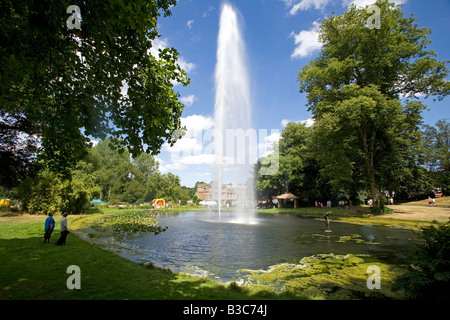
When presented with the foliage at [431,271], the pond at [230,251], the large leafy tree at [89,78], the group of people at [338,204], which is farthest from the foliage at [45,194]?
the group of people at [338,204]

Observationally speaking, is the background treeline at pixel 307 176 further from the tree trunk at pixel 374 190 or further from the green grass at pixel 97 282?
the green grass at pixel 97 282

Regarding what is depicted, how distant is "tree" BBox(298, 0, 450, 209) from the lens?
26656mm

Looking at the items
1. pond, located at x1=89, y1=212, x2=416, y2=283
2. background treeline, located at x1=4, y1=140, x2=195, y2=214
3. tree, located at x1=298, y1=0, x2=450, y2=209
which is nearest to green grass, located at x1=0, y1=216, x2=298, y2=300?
pond, located at x1=89, y1=212, x2=416, y2=283

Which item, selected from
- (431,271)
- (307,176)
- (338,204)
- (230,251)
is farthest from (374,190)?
(431,271)

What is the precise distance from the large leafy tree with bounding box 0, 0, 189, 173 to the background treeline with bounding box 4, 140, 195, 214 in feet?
3.01

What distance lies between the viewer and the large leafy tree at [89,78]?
5.67 meters

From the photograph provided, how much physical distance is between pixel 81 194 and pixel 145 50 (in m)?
31.6

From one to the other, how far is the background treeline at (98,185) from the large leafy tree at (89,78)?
0.92m

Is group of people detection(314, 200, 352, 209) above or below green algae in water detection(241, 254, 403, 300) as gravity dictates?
below

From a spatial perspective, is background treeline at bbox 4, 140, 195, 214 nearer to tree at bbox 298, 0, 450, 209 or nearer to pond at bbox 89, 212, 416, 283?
pond at bbox 89, 212, 416, 283

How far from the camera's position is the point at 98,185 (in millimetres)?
53906

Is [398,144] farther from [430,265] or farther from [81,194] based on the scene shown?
[81,194]

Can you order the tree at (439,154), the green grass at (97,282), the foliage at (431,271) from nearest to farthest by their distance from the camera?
1. the foliage at (431,271)
2. the green grass at (97,282)
3. the tree at (439,154)
